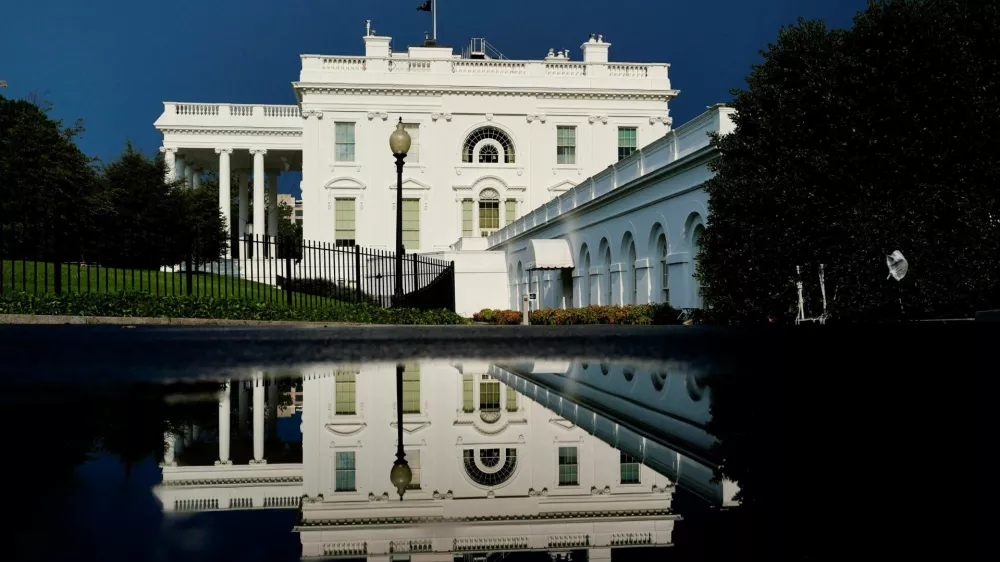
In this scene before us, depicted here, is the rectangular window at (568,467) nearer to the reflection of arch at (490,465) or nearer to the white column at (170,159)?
the reflection of arch at (490,465)

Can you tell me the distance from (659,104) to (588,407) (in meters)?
52.0

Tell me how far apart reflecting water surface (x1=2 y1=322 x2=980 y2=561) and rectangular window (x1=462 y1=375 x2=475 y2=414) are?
0.12 feet

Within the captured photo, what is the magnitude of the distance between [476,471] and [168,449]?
107 cm

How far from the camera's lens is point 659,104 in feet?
175

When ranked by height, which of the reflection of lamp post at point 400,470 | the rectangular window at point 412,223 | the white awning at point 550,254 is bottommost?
the reflection of lamp post at point 400,470

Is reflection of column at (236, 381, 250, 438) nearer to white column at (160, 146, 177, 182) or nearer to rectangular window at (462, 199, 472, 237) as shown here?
rectangular window at (462, 199, 472, 237)

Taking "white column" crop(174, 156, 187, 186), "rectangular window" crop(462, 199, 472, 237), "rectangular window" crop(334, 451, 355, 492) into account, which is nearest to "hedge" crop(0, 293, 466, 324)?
"rectangular window" crop(334, 451, 355, 492)

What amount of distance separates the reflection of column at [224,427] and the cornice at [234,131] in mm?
54044

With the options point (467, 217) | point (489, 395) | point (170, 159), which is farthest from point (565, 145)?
point (489, 395)

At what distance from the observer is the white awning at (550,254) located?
33.6 meters

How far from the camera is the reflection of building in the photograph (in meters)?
1.55

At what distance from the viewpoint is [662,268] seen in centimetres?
2484

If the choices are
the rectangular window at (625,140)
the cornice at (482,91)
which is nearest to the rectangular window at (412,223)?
the cornice at (482,91)

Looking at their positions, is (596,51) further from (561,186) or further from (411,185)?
(411,185)
